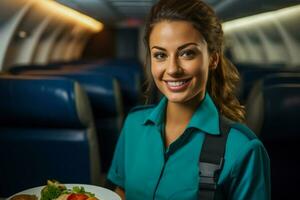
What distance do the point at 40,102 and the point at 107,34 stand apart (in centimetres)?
1247

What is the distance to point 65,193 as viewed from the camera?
1118 millimetres

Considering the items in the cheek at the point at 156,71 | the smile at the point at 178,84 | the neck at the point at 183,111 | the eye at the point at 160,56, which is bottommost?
the neck at the point at 183,111

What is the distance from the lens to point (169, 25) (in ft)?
4.11

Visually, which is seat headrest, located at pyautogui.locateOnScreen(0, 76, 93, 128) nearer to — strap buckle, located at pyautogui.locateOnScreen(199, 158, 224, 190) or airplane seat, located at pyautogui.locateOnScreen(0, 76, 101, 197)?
airplane seat, located at pyautogui.locateOnScreen(0, 76, 101, 197)

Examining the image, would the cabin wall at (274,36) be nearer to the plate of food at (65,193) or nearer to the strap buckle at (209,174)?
the strap buckle at (209,174)

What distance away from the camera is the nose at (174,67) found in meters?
1.19

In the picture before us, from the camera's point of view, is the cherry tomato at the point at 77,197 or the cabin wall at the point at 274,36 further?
the cabin wall at the point at 274,36

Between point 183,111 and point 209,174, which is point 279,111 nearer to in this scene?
point 183,111

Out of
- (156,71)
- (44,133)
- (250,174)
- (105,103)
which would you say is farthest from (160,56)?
(105,103)

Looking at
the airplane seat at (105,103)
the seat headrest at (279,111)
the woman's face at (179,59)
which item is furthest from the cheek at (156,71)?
the airplane seat at (105,103)

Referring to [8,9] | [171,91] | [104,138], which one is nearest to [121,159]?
[171,91]

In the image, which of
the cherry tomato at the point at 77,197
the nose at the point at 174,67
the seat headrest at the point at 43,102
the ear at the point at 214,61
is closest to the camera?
the cherry tomato at the point at 77,197

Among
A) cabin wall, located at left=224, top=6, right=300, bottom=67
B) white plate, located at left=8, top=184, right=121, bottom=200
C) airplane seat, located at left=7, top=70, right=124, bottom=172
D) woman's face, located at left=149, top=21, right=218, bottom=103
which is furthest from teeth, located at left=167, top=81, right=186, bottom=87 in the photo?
cabin wall, located at left=224, top=6, right=300, bottom=67

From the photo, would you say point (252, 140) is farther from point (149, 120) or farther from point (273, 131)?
point (273, 131)
